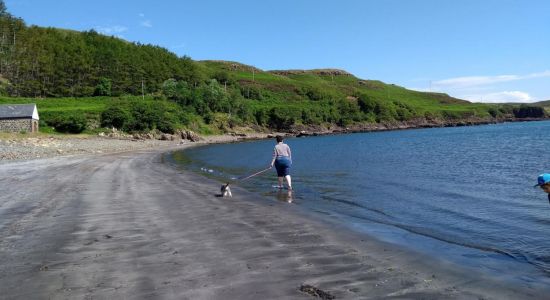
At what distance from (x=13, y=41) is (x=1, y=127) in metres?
63.2

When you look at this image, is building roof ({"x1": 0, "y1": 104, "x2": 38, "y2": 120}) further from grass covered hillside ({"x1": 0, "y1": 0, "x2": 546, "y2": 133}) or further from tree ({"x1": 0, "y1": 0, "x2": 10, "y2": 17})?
tree ({"x1": 0, "y1": 0, "x2": 10, "y2": 17})

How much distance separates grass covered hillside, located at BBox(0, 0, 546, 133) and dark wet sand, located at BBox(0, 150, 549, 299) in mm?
64775

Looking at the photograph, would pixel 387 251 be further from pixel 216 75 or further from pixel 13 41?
pixel 216 75

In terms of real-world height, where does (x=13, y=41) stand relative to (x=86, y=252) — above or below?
above

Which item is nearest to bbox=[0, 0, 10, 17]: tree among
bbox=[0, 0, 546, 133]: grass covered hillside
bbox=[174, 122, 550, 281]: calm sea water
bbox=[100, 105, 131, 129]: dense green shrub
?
bbox=[0, 0, 546, 133]: grass covered hillside

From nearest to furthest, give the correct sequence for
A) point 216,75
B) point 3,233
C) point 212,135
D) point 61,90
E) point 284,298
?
point 284,298, point 3,233, point 212,135, point 61,90, point 216,75

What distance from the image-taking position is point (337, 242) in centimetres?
944

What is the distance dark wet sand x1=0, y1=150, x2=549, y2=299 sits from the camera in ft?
20.9

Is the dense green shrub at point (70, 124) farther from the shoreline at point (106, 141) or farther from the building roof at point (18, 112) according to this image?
the building roof at point (18, 112)

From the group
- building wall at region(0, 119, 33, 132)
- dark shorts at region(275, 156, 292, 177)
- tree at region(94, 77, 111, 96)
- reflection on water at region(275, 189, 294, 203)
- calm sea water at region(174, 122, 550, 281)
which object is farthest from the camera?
tree at region(94, 77, 111, 96)

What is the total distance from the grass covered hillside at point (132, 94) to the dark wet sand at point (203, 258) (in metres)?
64.8

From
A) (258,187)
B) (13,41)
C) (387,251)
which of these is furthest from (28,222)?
(13,41)

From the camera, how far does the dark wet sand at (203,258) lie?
6375mm

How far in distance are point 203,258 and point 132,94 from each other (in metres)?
120
